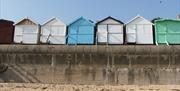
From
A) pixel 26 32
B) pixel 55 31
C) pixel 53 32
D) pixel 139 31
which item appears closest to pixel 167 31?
pixel 139 31

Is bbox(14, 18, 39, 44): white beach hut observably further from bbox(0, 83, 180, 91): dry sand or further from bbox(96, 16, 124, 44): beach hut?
bbox(0, 83, 180, 91): dry sand

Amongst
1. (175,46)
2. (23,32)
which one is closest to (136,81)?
(175,46)

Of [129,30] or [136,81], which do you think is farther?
[129,30]

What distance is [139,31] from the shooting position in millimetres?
22609

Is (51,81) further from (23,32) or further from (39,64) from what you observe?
(23,32)

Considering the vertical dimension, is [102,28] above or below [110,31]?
above

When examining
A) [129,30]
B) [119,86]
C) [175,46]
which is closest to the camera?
[119,86]

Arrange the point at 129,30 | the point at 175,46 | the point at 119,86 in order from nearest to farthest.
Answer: the point at 119,86
the point at 175,46
the point at 129,30

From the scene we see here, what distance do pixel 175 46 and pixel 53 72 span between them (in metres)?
6.63

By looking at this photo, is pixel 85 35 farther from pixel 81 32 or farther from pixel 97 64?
pixel 97 64

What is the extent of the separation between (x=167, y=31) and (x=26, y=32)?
823 centimetres

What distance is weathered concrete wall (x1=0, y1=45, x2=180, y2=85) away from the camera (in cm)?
2042

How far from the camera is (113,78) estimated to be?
20.5 meters

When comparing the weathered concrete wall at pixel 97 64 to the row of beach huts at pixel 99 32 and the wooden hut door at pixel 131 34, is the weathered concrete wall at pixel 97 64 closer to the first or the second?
the row of beach huts at pixel 99 32
